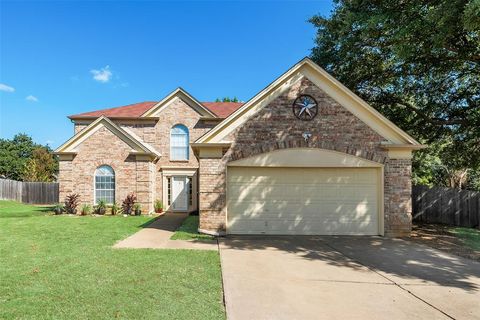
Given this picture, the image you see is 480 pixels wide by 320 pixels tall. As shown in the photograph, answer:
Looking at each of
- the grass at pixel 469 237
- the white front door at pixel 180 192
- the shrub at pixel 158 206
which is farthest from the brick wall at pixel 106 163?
the grass at pixel 469 237

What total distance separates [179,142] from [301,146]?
11497 mm

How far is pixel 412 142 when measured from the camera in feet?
37.0

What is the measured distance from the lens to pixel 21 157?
54.7 meters

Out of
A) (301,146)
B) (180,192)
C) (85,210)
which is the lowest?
(85,210)

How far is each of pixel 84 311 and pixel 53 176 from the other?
138 ft

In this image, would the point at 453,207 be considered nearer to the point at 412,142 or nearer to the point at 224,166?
the point at 412,142

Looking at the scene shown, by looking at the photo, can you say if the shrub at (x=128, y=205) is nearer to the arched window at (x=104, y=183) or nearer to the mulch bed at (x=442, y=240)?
the arched window at (x=104, y=183)

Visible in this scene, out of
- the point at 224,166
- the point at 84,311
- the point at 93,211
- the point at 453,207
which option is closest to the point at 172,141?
the point at 93,211

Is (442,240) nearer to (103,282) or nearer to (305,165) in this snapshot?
(305,165)

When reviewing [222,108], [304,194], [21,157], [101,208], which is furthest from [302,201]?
[21,157]

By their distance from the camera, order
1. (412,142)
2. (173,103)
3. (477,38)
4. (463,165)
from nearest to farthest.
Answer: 1. (412,142)
2. (477,38)
3. (463,165)
4. (173,103)

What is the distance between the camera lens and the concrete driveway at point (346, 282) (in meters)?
4.95

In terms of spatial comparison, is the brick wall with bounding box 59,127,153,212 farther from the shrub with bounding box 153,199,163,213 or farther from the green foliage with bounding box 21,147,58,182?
the green foliage with bounding box 21,147,58,182

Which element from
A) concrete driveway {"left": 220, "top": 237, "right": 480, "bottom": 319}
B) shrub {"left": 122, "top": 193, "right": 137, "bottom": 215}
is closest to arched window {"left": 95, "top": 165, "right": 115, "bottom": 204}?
shrub {"left": 122, "top": 193, "right": 137, "bottom": 215}
